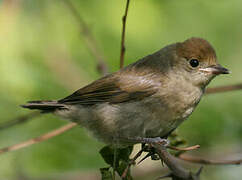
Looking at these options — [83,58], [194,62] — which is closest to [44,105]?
[83,58]

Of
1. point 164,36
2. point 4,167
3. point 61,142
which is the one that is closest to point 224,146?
point 164,36

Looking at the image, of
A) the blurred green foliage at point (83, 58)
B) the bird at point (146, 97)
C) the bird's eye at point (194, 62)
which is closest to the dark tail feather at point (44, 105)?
the bird at point (146, 97)

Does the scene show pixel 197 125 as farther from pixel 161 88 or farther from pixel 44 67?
pixel 44 67

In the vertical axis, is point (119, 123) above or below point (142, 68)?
below

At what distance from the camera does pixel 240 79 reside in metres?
6.15

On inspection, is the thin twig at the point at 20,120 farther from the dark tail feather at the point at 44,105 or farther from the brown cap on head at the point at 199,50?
the brown cap on head at the point at 199,50

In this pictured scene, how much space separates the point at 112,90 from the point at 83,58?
1.60 m

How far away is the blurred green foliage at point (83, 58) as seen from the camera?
17.5 ft

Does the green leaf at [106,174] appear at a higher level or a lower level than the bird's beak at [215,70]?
lower

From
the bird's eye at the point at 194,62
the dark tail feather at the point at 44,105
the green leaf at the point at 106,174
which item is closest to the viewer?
the green leaf at the point at 106,174

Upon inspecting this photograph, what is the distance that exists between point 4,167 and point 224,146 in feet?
9.66

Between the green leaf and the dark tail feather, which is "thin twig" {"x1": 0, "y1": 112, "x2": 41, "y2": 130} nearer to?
the dark tail feather

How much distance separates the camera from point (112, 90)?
15.6 feet

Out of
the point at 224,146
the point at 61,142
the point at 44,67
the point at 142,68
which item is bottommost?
the point at 224,146
